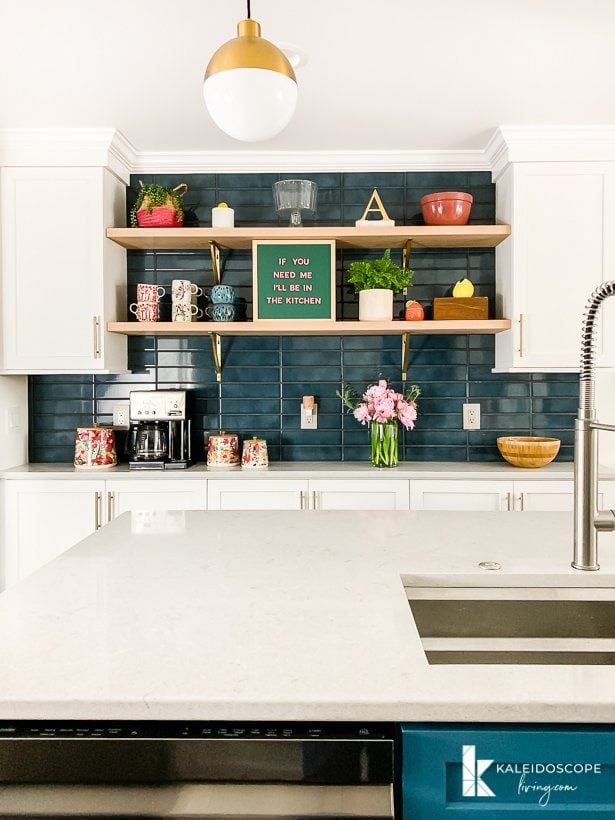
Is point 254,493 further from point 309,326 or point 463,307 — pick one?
point 463,307

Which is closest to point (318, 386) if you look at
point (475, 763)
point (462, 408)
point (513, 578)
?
point (462, 408)

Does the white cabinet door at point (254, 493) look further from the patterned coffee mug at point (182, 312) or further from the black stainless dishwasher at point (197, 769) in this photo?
the black stainless dishwasher at point (197, 769)

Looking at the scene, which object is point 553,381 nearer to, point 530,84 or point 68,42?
point 530,84

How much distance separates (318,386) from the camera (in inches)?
142

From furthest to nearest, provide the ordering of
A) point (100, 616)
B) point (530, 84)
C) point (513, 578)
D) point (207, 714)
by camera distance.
→ point (530, 84) → point (513, 578) → point (100, 616) → point (207, 714)

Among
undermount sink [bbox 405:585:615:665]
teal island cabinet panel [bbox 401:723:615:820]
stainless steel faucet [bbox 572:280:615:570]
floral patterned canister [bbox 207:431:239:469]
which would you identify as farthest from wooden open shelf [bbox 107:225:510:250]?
teal island cabinet panel [bbox 401:723:615:820]

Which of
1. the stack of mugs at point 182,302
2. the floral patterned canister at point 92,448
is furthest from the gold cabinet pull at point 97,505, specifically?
the stack of mugs at point 182,302

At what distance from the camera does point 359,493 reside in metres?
3.13

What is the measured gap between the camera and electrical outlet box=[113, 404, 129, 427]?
3.59 m

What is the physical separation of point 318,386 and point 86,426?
1.26 meters

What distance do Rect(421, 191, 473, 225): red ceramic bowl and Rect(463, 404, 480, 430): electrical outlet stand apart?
3.11ft

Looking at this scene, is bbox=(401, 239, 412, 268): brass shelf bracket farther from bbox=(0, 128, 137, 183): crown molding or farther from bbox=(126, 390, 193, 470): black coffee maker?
bbox=(0, 128, 137, 183): crown molding

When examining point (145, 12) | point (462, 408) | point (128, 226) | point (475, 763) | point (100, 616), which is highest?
point (145, 12)

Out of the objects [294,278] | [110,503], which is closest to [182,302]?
[294,278]
